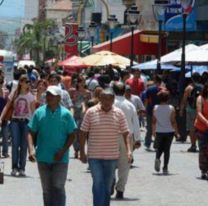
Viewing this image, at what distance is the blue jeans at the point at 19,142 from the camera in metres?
16.2

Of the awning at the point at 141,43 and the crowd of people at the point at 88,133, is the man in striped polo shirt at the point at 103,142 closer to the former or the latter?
the crowd of people at the point at 88,133

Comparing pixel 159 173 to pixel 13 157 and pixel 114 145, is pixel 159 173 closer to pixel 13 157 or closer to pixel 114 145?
pixel 13 157

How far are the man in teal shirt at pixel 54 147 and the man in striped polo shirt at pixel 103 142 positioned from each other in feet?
2.07

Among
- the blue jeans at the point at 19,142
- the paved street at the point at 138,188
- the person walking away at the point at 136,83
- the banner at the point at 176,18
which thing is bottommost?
the paved street at the point at 138,188

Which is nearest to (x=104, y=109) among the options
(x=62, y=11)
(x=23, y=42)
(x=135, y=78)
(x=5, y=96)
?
(x=5, y=96)

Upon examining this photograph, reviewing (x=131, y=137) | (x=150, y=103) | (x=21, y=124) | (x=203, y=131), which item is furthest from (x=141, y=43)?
(x=131, y=137)

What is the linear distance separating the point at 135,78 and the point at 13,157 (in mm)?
10390

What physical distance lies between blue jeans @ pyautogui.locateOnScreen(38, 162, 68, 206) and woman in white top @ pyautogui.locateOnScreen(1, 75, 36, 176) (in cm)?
545

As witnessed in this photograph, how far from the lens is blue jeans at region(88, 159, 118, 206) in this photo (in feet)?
36.8

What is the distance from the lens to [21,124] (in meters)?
16.2

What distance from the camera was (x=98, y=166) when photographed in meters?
11.3

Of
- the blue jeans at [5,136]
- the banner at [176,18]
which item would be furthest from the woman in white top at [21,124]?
the banner at [176,18]

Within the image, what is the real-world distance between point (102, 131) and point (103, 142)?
0.13 metres

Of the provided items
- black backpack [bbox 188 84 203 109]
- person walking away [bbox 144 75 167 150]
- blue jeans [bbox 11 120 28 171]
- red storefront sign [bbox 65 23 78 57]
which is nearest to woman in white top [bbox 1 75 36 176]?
blue jeans [bbox 11 120 28 171]
